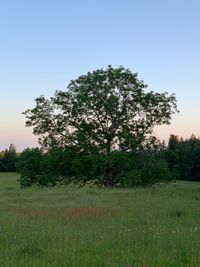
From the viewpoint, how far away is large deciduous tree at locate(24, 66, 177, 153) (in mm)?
46688

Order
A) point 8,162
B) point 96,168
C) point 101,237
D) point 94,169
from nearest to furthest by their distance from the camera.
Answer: point 101,237, point 94,169, point 96,168, point 8,162

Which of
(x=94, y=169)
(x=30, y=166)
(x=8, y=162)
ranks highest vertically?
(x=8, y=162)

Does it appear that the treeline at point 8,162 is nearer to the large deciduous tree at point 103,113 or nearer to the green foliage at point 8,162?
the green foliage at point 8,162

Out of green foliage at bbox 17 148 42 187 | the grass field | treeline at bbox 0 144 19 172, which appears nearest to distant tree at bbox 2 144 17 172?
treeline at bbox 0 144 19 172

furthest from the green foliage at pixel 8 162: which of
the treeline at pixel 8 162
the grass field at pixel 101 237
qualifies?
the grass field at pixel 101 237

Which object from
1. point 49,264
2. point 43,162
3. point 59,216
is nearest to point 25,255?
point 49,264

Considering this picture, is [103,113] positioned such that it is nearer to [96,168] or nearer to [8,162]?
[96,168]

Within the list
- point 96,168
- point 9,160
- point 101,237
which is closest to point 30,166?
point 96,168

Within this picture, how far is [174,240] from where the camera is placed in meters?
12.3

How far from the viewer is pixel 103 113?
4691 cm

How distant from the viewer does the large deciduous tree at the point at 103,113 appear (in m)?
46.7

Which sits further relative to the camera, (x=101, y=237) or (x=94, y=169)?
(x=94, y=169)

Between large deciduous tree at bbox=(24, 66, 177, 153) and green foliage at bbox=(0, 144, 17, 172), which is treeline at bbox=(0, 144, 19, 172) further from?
large deciduous tree at bbox=(24, 66, 177, 153)

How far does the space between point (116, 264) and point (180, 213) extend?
33.9 ft
